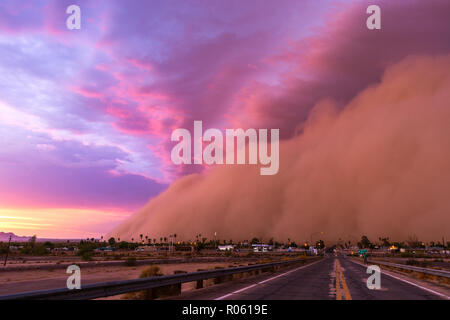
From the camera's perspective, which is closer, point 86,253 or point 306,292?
point 306,292

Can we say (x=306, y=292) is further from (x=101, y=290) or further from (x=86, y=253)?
(x=86, y=253)

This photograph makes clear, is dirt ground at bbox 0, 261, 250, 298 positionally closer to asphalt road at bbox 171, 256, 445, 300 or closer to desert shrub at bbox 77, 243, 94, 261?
asphalt road at bbox 171, 256, 445, 300

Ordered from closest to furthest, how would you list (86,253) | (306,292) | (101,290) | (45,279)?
(101,290) → (306,292) → (45,279) → (86,253)

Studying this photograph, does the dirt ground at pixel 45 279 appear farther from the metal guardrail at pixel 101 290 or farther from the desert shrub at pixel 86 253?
the desert shrub at pixel 86 253

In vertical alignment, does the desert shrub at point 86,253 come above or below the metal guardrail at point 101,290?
below

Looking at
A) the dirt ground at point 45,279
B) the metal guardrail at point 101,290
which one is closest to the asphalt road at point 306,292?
the metal guardrail at point 101,290

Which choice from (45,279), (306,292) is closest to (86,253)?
(45,279)

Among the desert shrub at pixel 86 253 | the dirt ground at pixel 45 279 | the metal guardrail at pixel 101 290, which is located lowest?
the desert shrub at pixel 86 253

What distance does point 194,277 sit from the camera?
48.7 feet

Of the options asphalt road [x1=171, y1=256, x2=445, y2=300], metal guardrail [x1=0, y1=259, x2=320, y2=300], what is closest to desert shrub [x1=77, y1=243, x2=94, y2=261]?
asphalt road [x1=171, y1=256, x2=445, y2=300]
